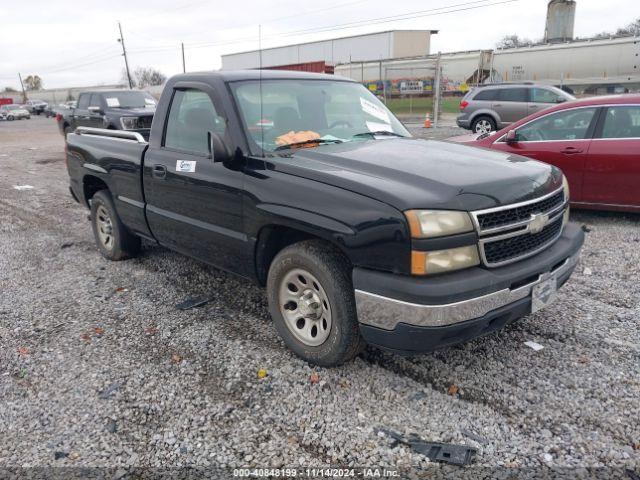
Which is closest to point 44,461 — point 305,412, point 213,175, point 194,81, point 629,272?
point 305,412

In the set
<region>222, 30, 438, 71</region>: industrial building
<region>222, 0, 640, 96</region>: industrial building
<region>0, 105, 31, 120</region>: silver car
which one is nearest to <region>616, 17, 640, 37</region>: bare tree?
<region>222, 0, 640, 96</region>: industrial building

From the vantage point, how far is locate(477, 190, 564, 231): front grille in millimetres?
2799

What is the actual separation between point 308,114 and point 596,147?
4.17 meters

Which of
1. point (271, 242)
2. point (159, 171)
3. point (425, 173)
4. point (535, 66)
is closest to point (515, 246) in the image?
point (425, 173)

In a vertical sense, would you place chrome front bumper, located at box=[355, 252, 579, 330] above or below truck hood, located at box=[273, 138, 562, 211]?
below

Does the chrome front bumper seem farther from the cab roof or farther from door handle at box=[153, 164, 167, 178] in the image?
door handle at box=[153, 164, 167, 178]

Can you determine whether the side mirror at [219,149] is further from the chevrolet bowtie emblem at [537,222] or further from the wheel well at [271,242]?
the chevrolet bowtie emblem at [537,222]

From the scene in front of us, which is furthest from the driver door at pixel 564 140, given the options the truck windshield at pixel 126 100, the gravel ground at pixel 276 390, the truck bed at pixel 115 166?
the truck windshield at pixel 126 100

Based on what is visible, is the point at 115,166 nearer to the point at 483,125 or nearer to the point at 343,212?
the point at 343,212

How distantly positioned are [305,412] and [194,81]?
269 centimetres

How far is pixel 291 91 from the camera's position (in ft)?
13.3

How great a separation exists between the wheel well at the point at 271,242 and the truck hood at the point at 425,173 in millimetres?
402

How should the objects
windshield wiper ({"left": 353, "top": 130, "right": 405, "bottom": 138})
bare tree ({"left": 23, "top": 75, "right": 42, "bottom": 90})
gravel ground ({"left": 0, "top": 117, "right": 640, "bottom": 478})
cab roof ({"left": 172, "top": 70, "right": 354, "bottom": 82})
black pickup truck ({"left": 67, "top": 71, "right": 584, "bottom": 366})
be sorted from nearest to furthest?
gravel ground ({"left": 0, "top": 117, "right": 640, "bottom": 478}) < black pickup truck ({"left": 67, "top": 71, "right": 584, "bottom": 366}) < cab roof ({"left": 172, "top": 70, "right": 354, "bottom": 82}) < windshield wiper ({"left": 353, "top": 130, "right": 405, "bottom": 138}) < bare tree ({"left": 23, "top": 75, "right": 42, "bottom": 90})

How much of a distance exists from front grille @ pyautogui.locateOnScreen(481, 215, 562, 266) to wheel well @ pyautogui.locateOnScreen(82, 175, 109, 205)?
4190 mm
